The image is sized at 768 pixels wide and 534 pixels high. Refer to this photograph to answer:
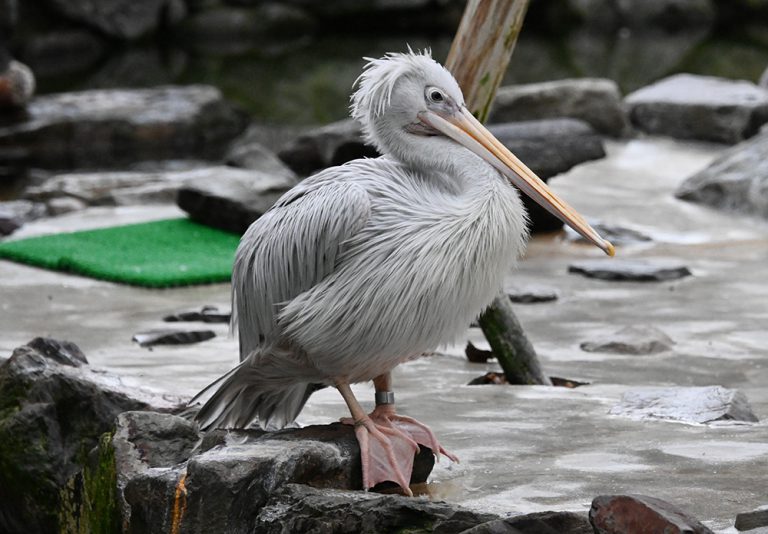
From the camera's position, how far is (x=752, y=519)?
2.39 m

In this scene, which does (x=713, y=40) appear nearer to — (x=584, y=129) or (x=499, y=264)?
(x=584, y=129)

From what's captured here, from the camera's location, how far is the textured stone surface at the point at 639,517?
2.25m

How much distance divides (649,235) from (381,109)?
399cm

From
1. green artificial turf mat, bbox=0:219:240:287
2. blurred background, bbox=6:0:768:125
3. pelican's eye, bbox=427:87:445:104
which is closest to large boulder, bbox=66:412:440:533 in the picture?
pelican's eye, bbox=427:87:445:104

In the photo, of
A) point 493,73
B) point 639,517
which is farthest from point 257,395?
point 493,73

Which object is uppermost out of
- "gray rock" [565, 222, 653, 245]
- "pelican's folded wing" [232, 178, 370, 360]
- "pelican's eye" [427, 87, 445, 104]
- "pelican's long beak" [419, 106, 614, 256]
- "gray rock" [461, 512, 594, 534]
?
"pelican's eye" [427, 87, 445, 104]

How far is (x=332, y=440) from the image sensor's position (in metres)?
2.82

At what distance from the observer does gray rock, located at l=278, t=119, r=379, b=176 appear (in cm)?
711

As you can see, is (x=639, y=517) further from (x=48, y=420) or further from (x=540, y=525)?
(x=48, y=420)

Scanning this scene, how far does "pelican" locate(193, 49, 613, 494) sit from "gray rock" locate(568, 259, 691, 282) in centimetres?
287

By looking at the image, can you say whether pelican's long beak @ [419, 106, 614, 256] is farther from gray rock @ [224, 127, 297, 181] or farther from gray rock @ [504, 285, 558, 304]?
gray rock @ [224, 127, 297, 181]

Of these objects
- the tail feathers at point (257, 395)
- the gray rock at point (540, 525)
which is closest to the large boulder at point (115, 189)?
the tail feathers at point (257, 395)

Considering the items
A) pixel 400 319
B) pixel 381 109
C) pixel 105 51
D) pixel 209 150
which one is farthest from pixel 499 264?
pixel 105 51

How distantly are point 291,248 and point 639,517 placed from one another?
99 cm
